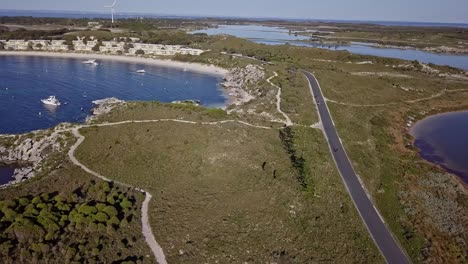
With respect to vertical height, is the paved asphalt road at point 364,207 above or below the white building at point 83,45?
below

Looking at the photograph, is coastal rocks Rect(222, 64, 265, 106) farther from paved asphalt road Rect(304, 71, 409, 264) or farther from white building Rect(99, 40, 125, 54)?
white building Rect(99, 40, 125, 54)

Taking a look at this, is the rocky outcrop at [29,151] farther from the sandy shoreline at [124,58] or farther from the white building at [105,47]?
the white building at [105,47]

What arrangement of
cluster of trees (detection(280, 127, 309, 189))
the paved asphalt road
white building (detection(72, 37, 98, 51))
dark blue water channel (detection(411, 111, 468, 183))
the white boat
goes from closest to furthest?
the paved asphalt road
cluster of trees (detection(280, 127, 309, 189))
dark blue water channel (detection(411, 111, 468, 183))
the white boat
white building (detection(72, 37, 98, 51))

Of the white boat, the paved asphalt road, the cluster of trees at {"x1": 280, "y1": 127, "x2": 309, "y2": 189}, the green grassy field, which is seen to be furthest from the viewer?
the white boat

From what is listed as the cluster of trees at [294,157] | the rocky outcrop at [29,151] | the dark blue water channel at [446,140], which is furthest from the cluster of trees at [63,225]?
the dark blue water channel at [446,140]

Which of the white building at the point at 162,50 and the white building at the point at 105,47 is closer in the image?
the white building at the point at 105,47

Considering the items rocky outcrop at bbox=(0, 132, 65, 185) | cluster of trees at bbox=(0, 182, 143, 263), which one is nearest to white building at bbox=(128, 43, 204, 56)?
rocky outcrop at bbox=(0, 132, 65, 185)
